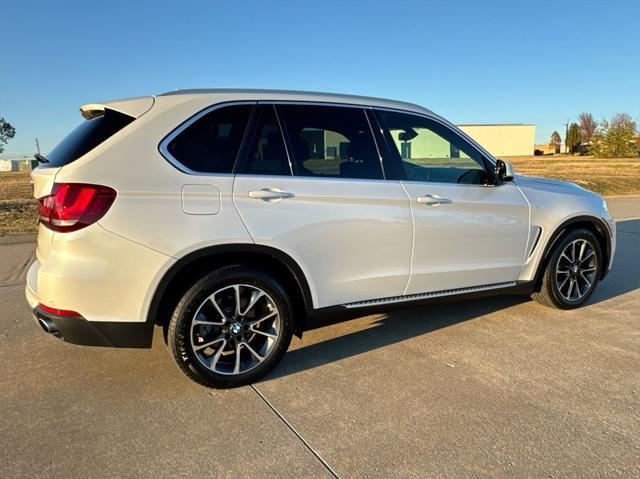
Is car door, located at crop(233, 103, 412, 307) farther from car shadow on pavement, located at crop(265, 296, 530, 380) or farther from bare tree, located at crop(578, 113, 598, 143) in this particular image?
bare tree, located at crop(578, 113, 598, 143)

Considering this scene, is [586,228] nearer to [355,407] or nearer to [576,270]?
[576,270]

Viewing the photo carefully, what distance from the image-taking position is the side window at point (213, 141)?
9.48ft

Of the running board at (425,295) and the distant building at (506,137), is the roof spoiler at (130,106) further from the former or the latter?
the distant building at (506,137)

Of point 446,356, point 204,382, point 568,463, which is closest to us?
point 568,463

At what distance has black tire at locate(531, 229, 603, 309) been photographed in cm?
433

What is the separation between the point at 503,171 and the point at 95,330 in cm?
324

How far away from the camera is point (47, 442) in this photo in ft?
8.21

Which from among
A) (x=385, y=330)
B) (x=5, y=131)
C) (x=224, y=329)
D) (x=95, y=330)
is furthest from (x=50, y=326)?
(x=5, y=131)

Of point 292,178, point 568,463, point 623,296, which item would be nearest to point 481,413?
point 568,463

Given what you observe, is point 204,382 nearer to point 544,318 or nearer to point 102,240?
point 102,240

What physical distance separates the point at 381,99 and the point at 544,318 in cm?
250

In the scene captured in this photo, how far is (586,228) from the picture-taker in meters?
4.56

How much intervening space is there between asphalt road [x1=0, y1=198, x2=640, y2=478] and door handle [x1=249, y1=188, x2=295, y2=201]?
1.24 m

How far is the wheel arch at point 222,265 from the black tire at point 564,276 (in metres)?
2.45
